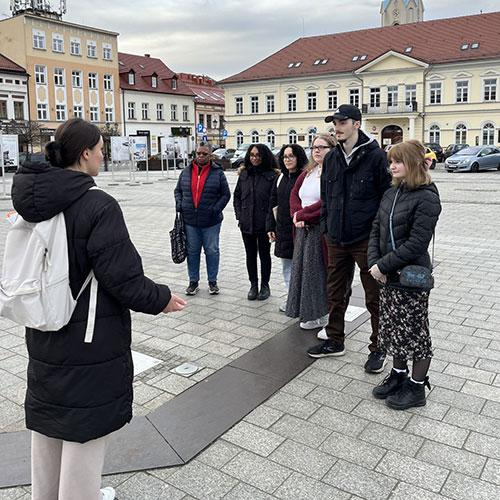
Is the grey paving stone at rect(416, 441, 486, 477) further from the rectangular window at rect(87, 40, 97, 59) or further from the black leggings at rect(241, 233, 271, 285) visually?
the rectangular window at rect(87, 40, 97, 59)

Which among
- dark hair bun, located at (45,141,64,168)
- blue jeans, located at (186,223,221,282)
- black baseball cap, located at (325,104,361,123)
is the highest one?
black baseball cap, located at (325,104,361,123)

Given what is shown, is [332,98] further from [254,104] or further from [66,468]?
[66,468]

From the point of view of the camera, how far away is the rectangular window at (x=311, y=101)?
59.6 meters

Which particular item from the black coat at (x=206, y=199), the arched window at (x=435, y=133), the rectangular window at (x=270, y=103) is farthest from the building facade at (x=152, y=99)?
the black coat at (x=206, y=199)

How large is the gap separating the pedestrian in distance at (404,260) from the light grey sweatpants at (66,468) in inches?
87.5

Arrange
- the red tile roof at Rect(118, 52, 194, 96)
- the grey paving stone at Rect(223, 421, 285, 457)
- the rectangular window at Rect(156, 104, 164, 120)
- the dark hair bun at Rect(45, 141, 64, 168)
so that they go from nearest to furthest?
the dark hair bun at Rect(45, 141, 64, 168), the grey paving stone at Rect(223, 421, 285, 457), the red tile roof at Rect(118, 52, 194, 96), the rectangular window at Rect(156, 104, 164, 120)

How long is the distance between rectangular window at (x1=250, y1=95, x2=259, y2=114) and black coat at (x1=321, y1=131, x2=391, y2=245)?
198 ft

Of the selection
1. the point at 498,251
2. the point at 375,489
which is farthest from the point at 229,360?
the point at 498,251

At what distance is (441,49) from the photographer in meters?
54.4

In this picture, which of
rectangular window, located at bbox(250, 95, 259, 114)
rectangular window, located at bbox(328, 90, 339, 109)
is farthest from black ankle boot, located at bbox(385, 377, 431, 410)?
rectangular window, located at bbox(250, 95, 259, 114)

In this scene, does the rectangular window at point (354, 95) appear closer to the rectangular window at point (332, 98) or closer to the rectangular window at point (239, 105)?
the rectangular window at point (332, 98)

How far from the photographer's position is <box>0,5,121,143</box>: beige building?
54625mm

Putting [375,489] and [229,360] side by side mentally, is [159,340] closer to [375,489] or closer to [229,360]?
[229,360]

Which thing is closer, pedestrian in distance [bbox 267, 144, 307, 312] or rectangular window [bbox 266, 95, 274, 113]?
pedestrian in distance [bbox 267, 144, 307, 312]
